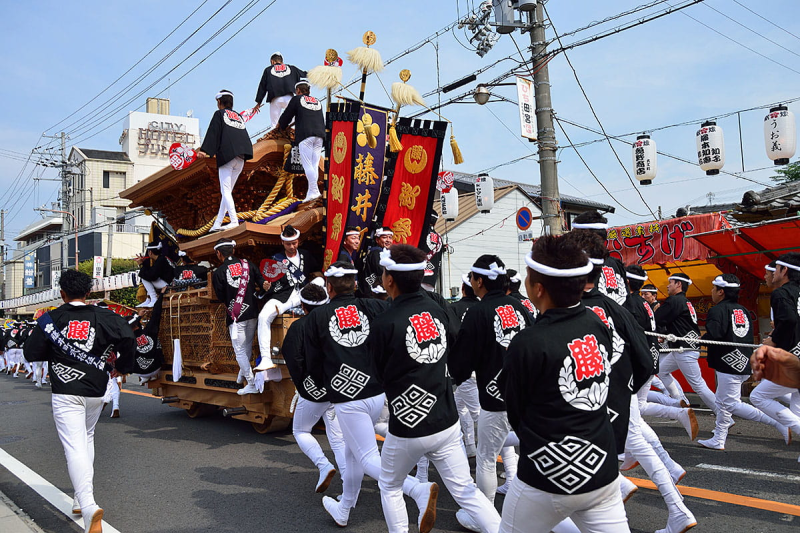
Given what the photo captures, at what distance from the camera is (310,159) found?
817cm

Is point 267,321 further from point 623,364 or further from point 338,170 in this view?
point 623,364

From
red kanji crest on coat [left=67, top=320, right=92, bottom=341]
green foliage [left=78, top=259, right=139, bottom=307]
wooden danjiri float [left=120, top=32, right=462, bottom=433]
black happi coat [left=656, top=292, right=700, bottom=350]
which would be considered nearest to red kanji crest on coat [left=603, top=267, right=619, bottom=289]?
black happi coat [left=656, top=292, right=700, bottom=350]

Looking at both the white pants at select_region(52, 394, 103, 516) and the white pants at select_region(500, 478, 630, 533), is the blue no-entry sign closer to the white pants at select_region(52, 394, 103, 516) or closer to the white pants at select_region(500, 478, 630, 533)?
the white pants at select_region(52, 394, 103, 516)

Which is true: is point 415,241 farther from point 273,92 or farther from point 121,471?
point 121,471

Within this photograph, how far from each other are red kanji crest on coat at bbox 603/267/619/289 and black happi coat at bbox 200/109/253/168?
5296 mm

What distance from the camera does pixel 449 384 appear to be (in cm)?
351

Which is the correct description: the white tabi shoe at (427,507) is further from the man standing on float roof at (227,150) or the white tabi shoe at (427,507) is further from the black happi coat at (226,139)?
the black happi coat at (226,139)

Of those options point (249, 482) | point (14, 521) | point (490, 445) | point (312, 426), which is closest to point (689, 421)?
point (490, 445)

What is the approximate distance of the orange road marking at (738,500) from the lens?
4.24m

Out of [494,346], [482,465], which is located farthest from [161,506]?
[494,346]

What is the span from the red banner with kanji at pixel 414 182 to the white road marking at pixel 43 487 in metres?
4.59

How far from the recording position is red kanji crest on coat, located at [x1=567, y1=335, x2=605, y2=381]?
233 cm

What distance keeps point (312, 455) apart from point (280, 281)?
2609 mm

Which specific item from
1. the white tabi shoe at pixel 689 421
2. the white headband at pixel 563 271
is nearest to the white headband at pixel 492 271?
the white headband at pixel 563 271
